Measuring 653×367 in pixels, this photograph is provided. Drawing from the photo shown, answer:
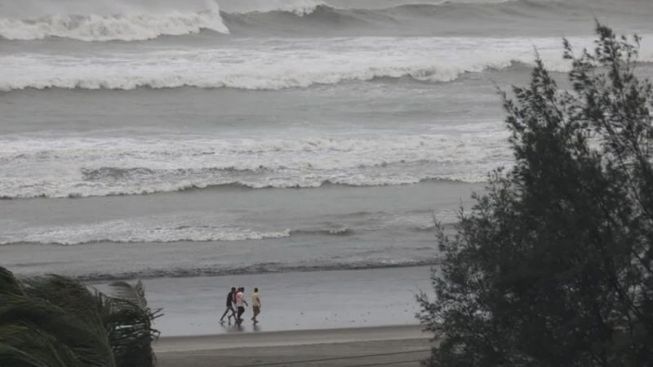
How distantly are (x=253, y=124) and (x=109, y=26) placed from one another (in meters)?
13.7

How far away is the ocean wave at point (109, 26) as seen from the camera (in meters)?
49.5

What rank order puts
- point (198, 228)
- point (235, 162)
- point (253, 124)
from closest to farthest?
1. point (198, 228)
2. point (235, 162)
3. point (253, 124)

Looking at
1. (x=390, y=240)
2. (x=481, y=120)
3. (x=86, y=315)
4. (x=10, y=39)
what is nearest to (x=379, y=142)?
(x=481, y=120)

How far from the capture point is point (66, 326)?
255 inches

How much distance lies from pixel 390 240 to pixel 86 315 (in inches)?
752

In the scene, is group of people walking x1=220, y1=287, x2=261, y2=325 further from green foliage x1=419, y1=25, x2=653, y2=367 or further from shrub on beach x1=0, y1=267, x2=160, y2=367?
shrub on beach x1=0, y1=267, x2=160, y2=367

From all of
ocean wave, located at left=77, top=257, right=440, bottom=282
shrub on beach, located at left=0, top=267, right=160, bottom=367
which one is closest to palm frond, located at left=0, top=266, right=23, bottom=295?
shrub on beach, located at left=0, top=267, right=160, bottom=367

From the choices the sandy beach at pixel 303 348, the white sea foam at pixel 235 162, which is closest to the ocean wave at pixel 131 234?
the white sea foam at pixel 235 162

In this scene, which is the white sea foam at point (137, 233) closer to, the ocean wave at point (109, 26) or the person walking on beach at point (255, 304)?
the person walking on beach at point (255, 304)

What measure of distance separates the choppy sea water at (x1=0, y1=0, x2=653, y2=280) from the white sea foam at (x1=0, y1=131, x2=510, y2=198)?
86mm

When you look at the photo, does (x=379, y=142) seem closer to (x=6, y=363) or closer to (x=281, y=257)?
(x=281, y=257)

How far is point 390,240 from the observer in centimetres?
2581

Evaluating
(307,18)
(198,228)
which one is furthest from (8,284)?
(307,18)

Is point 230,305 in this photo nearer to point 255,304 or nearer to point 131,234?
point 255,304
